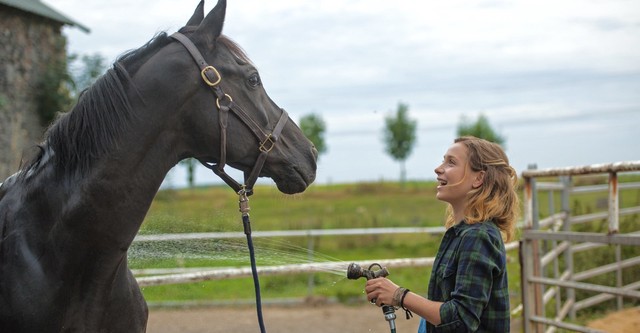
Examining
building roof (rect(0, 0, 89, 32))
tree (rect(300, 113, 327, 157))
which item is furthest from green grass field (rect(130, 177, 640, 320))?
tree (rect(300, 113, 327, 157))

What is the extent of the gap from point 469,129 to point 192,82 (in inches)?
1753

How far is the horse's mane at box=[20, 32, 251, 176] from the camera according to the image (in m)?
2.38

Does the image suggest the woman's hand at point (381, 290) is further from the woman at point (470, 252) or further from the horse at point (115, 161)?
the horse at point (115, 161)

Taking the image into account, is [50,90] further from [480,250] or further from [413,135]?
[413,135]

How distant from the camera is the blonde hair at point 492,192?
235cm

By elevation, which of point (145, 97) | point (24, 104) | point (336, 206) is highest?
point (24, 104)

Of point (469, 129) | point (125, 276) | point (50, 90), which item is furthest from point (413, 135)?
point (125, 276)

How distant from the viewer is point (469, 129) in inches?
1795

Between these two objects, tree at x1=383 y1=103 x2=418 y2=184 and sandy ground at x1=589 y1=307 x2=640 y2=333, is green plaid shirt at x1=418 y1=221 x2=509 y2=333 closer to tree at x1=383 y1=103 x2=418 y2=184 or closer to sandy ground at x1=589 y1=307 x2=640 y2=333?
sandy ground at x1=589 y1=307 x2=640 y2=333

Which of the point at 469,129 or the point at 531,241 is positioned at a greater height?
the point at 469,129

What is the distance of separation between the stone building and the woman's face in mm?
9767

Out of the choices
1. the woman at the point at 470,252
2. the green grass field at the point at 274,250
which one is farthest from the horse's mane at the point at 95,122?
the woman at the point at 470,252

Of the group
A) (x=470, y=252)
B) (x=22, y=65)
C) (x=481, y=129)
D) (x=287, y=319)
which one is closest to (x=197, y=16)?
(x=470, y=252)

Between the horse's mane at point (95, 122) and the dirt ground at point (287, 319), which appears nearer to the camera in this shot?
the horse's mane at point (95, 122)
